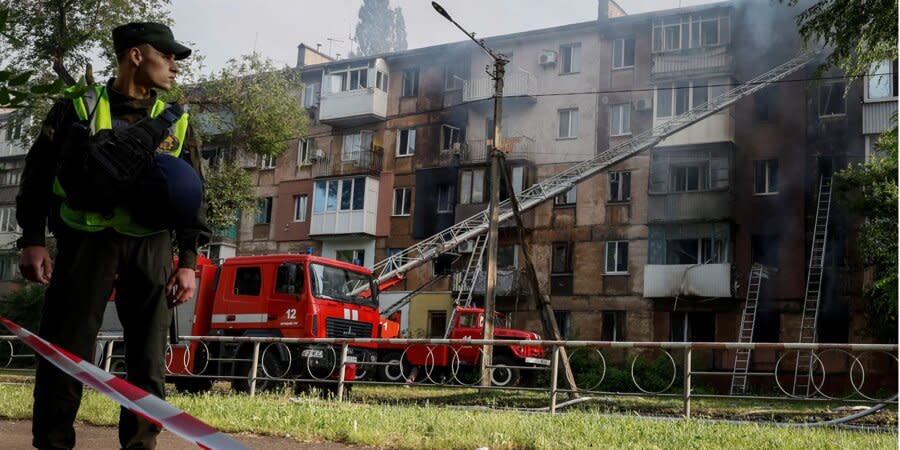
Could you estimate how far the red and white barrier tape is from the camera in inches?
94.5

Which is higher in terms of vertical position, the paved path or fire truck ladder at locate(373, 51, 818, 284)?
fire truck ladder at locate(373, 51, 818, 284)

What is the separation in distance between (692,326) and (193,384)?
62.0ft

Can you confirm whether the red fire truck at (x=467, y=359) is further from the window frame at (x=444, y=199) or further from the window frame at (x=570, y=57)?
the window frame at (x=570, y=57)

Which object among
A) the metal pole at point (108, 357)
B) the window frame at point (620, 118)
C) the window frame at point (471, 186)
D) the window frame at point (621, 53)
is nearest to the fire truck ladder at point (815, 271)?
the window frame at point (620, 118)

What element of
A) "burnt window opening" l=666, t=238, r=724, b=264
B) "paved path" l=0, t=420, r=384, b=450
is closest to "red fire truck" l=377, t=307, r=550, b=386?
"burnt window opening" l=666, t=238, r=724, b=264

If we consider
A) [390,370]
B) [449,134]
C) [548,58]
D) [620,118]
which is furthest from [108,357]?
[449,134]

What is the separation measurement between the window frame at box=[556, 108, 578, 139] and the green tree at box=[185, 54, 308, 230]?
9860mm

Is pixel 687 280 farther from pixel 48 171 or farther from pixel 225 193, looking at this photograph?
pixel 48 171

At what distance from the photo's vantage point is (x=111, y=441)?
6.00 meters

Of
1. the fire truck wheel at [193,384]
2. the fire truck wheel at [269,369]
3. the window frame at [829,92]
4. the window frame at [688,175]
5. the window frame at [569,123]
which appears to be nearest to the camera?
the fire truck wheel at [269,369]

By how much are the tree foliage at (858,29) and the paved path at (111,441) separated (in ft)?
34.9

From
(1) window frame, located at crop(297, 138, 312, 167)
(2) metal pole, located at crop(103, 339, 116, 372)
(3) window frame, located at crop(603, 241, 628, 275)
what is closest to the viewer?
(2) metal pole, located at crop(103, 339, 116, 372)

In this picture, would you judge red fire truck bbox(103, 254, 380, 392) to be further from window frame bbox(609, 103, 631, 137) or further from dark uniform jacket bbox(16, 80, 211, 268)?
window frame bbox(609, 103, 631, 137)

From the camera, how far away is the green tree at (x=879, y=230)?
25.1 m
